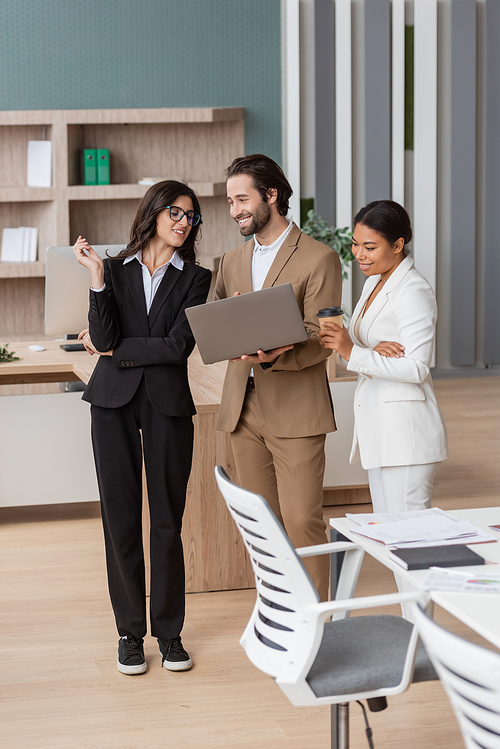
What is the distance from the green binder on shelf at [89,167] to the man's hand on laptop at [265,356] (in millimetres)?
4588

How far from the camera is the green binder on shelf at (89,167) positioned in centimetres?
667

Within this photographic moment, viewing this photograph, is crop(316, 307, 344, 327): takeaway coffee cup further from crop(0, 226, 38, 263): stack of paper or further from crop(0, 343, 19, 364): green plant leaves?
crop(0, 226, 38, 263): stack of paper

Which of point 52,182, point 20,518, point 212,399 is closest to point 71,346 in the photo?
point 20,518

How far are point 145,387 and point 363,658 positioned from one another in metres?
1.20

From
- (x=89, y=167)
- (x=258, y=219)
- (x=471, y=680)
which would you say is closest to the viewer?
(x=471, y=680)

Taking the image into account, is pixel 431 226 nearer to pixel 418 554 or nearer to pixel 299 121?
pixel 299 121

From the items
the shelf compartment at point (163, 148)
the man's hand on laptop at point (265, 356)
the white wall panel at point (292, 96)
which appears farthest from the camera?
the white wall panel at point (292, 96)

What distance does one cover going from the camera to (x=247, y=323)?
95.9 inches

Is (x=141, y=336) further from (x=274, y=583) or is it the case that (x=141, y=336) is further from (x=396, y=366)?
(x=274, y=583)

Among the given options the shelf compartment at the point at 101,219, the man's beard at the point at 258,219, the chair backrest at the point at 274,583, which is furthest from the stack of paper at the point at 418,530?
the shelf compartment at the point at 101,219

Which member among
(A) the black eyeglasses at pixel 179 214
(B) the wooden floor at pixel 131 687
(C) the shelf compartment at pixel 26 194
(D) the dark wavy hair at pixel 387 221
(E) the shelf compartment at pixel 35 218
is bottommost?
(B) the wooden floor at pixel 131 687

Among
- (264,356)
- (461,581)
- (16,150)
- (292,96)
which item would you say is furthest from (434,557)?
(292,96)

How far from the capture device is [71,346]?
15.5 ft

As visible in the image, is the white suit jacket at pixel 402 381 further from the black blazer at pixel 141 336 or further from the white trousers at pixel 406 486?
the black blazer at pixel 141 336
